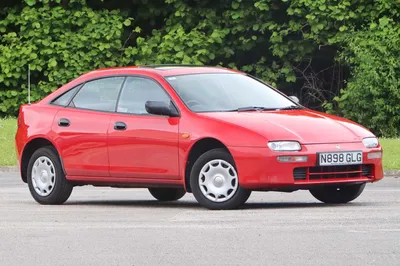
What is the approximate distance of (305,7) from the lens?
28.9 meters

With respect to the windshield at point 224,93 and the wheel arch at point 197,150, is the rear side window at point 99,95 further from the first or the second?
the wheel arch at point 197,150

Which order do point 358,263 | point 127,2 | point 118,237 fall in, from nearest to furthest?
point 358,263, point 118,237, point 127,2

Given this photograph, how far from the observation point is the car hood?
1352cm

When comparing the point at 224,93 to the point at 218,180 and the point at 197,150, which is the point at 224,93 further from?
the point at 218,180

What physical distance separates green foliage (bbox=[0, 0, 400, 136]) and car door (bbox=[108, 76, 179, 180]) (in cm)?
1411

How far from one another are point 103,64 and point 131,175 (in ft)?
52.0

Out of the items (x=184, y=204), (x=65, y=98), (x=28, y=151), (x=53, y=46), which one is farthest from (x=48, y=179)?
(x=53, y=46)

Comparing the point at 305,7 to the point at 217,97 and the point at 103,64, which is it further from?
the point at 217,97

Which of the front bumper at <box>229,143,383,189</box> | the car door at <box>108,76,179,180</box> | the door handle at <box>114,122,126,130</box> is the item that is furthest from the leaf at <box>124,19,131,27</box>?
the front bumper at <box>229,143,383,189</box>

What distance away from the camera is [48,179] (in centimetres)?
1526

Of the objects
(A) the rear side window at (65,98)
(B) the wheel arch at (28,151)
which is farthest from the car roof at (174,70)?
(B) the wheel arch at (28,151)

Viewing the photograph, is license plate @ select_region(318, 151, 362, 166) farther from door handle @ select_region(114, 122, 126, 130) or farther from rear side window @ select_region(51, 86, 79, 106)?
rear side window @ select_region(51, 86, 79, 106)

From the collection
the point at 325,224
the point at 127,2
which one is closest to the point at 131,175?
the point at 325,224

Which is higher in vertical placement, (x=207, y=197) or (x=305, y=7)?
(x=305, y=7)
